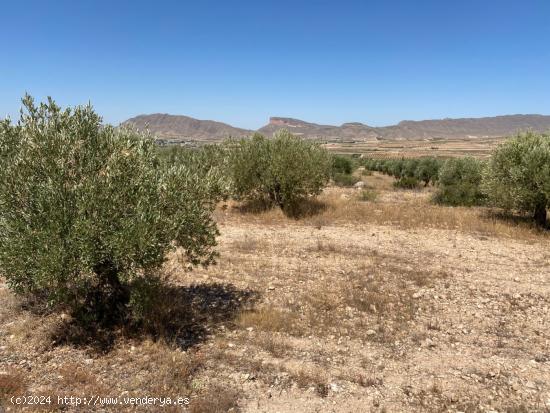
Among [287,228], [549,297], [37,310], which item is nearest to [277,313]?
[37,310]

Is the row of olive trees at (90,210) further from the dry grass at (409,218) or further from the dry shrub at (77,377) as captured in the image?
the dry grass at (409,218)

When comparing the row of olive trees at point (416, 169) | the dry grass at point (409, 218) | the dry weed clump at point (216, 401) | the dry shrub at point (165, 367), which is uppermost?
the row of olive trees at point (416, 169)

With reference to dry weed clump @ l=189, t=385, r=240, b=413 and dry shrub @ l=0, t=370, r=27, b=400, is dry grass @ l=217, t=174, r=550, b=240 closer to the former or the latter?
dry weed clump @ l=189, t=385, r=240, b=413

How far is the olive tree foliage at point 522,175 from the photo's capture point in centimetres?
1747

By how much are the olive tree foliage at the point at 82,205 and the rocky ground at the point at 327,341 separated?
163 cm

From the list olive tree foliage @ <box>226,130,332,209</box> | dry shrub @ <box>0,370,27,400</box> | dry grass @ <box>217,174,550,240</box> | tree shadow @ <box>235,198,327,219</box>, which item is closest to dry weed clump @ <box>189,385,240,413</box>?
dry shrub @ <box>0,370,27,400</box>

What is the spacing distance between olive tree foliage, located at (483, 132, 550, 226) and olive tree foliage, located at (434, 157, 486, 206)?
10.7ft

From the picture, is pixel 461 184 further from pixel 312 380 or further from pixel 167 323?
pixel 167 323

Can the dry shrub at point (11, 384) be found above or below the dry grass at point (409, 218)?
below

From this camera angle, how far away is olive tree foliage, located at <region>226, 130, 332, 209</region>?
70.1ft

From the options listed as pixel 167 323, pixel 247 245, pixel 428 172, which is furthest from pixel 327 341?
pixel 428 172

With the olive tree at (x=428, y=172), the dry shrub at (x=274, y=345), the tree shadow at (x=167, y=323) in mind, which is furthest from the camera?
the olive tree at (x=428, y=172)

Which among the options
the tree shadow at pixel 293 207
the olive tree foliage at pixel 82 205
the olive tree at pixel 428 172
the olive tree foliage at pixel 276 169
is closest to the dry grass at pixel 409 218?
the tree shadow at pixel 293 207

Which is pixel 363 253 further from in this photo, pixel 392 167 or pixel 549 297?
pixel 392 167
